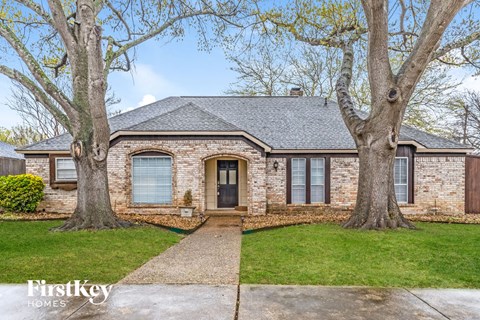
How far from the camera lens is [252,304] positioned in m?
3.96

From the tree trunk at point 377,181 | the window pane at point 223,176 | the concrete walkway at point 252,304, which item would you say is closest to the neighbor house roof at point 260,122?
the window pane at point 223,176

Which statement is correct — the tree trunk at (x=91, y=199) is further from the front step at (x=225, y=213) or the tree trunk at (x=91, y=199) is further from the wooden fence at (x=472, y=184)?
the wooden fence at (x=472, y=184)

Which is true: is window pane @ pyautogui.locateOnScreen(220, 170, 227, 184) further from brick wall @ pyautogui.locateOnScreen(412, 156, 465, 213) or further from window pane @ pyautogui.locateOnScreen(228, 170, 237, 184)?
brick wall @ pyautogui.locateOnScreen(412, 156, 465, 213)

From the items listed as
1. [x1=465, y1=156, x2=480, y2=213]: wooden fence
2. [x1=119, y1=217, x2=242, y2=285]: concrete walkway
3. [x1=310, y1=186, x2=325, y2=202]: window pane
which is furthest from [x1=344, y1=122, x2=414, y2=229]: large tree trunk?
[x1=465, y1=156, x2=480, y2=213]: wooden fence

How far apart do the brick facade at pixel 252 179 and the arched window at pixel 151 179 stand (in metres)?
0.21

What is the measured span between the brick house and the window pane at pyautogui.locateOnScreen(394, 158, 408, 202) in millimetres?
37

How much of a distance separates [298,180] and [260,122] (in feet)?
11.5

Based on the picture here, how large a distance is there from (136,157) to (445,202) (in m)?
12.6

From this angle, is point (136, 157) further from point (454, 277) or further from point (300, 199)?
point (454, 277)

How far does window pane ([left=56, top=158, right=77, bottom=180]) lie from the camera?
1333 cm

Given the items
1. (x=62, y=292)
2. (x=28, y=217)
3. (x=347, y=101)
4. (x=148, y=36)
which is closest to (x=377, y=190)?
(x=347, y=101)

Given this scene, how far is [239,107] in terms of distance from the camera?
54.6ft

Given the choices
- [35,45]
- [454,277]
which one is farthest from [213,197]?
[454,277]

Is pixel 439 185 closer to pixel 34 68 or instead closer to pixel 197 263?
pixel 197 263
